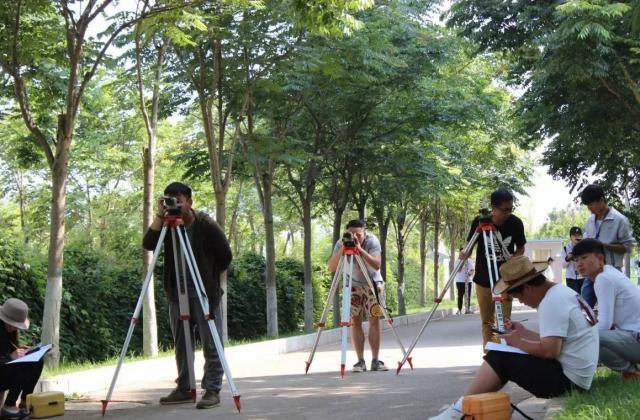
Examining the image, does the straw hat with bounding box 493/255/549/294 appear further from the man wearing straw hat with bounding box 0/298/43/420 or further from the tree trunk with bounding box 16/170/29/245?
the tree trunk with bounding box 16/170/29/245

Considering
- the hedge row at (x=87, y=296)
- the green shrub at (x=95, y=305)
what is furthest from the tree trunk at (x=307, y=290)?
the green shrub at (x=95, y=305)

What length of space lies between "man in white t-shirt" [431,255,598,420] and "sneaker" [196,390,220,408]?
3036mm

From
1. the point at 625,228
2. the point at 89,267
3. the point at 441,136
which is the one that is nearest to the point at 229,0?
the point at 89,267

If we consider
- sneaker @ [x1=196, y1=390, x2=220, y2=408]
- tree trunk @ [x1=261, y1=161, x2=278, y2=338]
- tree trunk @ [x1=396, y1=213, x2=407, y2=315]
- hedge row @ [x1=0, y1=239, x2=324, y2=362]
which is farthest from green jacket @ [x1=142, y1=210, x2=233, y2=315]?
tree trunk @ [x1=396, y1=213, x2=407, y2=315]

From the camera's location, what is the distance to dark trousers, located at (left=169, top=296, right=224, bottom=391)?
8.59 m

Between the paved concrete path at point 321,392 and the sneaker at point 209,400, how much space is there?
77 millimetres

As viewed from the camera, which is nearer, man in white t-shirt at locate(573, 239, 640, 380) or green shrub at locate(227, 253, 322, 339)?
man in white t-shirt at locate(573, 239, 640, 380)

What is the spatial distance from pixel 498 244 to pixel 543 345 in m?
3.52

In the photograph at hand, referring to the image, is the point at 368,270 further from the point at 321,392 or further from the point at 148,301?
the point at 148,301

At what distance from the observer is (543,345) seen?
19.7 ft

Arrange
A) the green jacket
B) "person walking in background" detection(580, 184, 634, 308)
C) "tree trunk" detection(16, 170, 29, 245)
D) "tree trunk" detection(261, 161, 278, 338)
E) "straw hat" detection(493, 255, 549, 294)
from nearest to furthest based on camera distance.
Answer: "straw hat" detection(493, 255, 549, 294) → the green jacket → "person walking in background" detection(580, 184, 634, 308) → "tree trunk" detection(261, 161, 278, 338) → "tree trunk" detection(16, 170, 29, 245)

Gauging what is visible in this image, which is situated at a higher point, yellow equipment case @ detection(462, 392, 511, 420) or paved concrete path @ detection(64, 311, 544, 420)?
yellow equipment case @ detection(462, 392, 511, 420)

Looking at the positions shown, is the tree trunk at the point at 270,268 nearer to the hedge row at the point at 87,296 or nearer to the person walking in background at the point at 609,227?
the hedge row at the point at 87,296

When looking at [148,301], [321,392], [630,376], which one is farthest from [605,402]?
[148,301]
